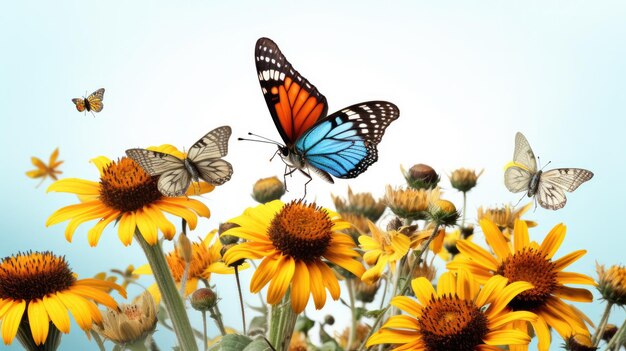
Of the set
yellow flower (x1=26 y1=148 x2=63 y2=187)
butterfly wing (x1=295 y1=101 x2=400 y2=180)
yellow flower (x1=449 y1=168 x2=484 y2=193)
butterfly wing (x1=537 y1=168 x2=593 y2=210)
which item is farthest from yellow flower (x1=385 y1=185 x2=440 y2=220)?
Answer: yellow flower (x1=26 y1=148 x2=63 y2=187)

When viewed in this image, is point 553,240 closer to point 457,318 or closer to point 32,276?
point 457,318

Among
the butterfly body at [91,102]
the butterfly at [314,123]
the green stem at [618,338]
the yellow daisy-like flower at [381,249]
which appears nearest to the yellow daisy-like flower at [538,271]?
the yellow daisy-like flower at [381,249]

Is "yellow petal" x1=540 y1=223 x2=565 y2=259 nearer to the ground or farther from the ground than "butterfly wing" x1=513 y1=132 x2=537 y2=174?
nearer to the ground

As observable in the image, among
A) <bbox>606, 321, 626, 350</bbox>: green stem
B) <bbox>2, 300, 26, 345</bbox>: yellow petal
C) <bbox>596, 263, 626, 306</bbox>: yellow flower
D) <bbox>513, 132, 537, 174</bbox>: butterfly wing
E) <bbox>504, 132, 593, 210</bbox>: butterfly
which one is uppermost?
<bbox>2, 300, 26, 345</bbox>: yellow petal

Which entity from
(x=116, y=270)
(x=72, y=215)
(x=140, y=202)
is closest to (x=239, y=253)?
(x=140, y=202)

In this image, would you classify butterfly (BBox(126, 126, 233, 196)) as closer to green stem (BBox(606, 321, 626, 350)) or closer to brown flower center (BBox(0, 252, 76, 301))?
brown flower center (BBox(0, 252, 76, 301))

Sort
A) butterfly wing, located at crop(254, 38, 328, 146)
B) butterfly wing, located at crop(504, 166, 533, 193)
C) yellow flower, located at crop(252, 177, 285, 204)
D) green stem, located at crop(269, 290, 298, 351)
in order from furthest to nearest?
yellow flower, located at crop(252, 177, 285, 204) → butterfly wing, located at crop(504, 166, 533, 193) → butterfly wing, located at crop(254, 38, 328, 146) → green stem, located at crop(269, 290, 298, 351)

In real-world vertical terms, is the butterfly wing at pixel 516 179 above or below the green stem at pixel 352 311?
above

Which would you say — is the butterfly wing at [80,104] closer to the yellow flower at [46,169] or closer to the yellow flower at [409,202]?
the yellow flower at [409,202]

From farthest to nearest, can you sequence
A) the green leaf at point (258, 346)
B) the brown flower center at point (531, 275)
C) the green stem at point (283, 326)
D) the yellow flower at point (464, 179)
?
the yellow flower at point (464, 179), the brown flower center at point (531, 275), the green stem at point (283, 326), the green leaf at point (258, 346)
